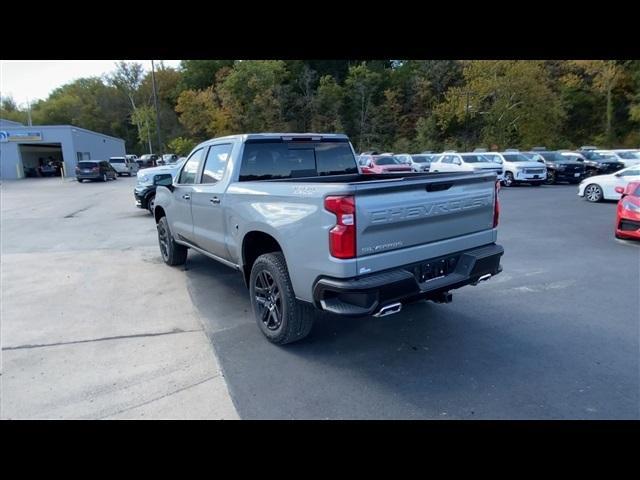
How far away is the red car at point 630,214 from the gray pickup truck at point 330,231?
19.8 feet

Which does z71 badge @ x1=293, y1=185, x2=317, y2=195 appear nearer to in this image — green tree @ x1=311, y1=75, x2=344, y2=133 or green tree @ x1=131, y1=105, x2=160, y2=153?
green tree @ x1=311, y1=75, x2=344, y2=133

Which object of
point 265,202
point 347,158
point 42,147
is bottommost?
point 265,202

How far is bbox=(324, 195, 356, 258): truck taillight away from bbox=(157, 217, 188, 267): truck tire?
15.5 ft

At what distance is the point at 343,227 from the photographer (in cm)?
316

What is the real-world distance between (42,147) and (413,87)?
4345cm

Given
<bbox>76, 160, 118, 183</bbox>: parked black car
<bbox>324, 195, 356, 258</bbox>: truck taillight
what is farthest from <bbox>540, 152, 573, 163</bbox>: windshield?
<bbox>76, 160, 118, 183</bbox>: parked black car

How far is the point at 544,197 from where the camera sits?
1725 centimetres

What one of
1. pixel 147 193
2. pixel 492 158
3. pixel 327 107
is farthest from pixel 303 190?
pixel 327 107

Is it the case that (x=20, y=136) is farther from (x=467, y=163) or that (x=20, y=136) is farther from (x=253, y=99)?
(x=467, y=163)

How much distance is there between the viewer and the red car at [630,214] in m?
8.28

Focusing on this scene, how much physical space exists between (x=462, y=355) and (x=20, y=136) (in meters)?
46.5

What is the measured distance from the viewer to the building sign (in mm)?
38094
